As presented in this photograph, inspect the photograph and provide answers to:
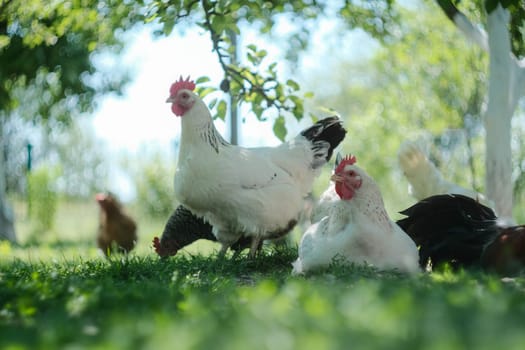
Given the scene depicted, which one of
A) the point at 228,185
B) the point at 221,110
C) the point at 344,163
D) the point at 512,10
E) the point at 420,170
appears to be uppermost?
the point at 512,10

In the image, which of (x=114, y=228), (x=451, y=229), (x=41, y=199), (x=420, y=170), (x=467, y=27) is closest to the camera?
(x=451, y=229)

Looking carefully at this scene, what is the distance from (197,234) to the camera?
6.54 metres

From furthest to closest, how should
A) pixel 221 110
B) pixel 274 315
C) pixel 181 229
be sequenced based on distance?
pixel 221 110
pixel 181 229
pixel 274 315

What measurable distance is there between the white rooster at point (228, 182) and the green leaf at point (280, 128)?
985mm

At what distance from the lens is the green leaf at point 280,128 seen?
23.5 feet

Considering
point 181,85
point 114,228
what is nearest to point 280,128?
point 181,85

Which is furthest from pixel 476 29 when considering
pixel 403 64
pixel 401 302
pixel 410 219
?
pixel 403 64

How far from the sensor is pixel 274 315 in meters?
2.40

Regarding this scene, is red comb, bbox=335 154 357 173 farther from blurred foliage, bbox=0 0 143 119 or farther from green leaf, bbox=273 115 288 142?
blurred foliage, bbox=0 0 143 119

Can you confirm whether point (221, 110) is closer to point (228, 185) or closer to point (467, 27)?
point (228, 185)

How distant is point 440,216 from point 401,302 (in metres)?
3.02

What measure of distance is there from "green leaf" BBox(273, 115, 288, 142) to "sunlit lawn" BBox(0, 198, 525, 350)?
2954 mm

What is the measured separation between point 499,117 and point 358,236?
3601 mm

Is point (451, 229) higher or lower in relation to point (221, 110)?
lower
